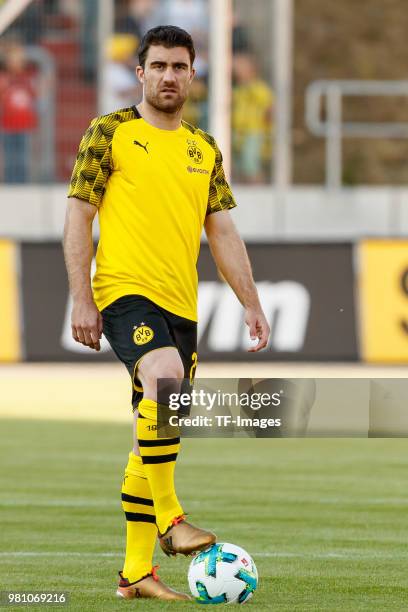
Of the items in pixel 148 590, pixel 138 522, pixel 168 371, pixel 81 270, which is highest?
pixel 81 270

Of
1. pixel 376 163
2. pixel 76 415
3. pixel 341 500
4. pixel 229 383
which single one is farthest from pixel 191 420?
pixel 376 163

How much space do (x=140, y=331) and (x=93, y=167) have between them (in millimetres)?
680

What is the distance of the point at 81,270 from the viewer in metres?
6.34

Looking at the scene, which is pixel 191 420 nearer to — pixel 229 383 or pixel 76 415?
pixel 229 383

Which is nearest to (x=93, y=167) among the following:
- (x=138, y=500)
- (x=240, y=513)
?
(x=138, y=500)

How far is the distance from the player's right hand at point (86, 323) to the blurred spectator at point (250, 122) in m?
16.1

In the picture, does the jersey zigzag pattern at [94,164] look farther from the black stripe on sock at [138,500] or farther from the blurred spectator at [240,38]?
the blurred spectator at [240,38]

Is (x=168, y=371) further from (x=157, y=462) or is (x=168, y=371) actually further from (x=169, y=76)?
(x=169, y=76)

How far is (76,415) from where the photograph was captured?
14789 millimetres

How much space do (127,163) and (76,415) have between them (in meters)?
8.53

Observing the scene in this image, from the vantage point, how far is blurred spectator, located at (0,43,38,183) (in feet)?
71.9

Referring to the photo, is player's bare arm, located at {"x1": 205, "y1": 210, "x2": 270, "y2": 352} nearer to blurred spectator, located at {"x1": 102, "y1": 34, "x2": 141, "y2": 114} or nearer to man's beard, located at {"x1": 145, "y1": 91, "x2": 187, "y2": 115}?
man's beard, located at {"x1": 145, "y1": 91, "x2": 187, "y2": 115}

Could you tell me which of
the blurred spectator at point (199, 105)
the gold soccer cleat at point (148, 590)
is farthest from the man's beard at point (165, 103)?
the blurred spectator at point (199, 105)

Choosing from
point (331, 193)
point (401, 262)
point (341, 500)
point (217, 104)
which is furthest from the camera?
point (331, 193)
